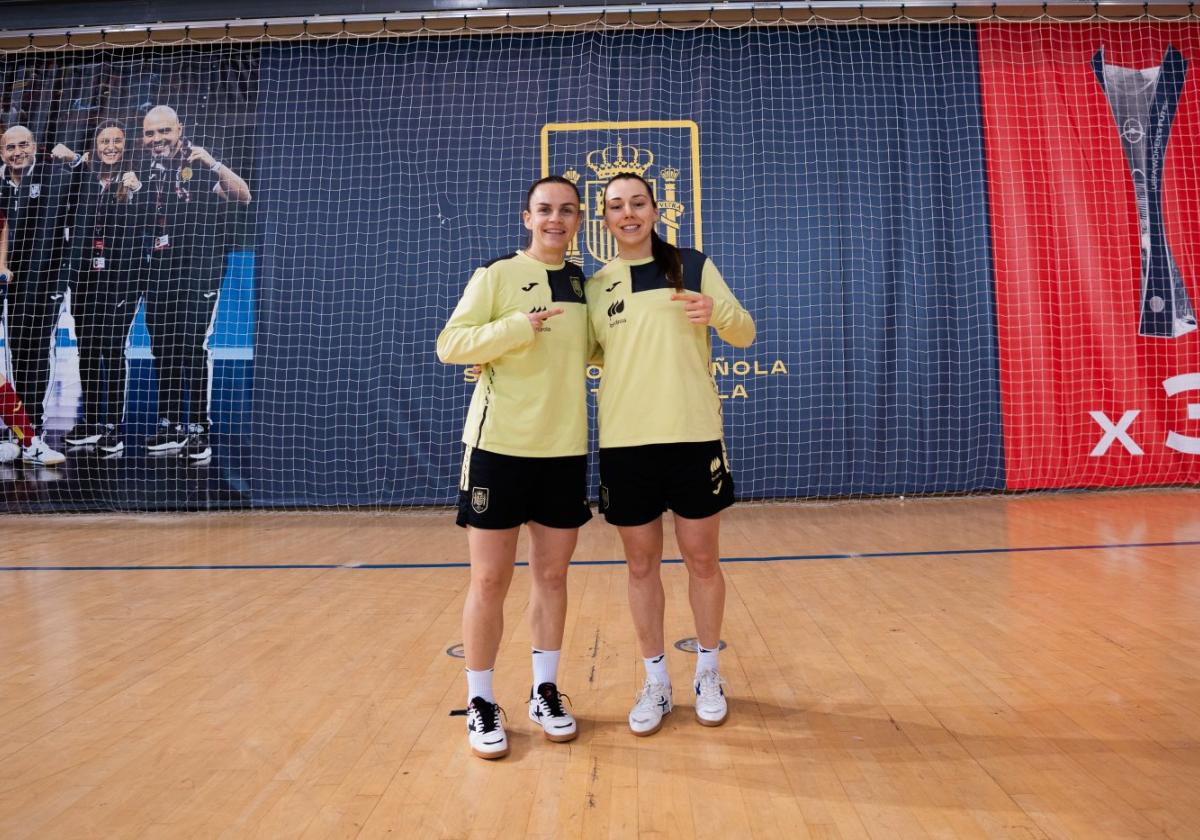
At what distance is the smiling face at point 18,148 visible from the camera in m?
5.41

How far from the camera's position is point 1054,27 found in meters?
5.39

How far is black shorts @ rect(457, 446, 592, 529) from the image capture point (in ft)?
5.70

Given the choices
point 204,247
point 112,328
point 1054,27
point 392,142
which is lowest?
point 112,328

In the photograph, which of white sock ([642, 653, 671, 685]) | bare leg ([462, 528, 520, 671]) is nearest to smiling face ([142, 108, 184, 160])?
bare leg ([462, 528, 520, 671])

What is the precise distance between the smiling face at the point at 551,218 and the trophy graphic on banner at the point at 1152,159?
4.97 m

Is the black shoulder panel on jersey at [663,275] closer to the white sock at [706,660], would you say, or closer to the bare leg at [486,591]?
the bare leg at [486,591]

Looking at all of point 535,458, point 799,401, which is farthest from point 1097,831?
point 799,401

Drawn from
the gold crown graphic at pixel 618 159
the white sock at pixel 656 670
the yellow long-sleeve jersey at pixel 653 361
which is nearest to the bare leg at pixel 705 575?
the white sock at pixel 656 670

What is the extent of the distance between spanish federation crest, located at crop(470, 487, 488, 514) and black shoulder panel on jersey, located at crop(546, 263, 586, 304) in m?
0.44

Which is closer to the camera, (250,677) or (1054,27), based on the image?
(250,677)

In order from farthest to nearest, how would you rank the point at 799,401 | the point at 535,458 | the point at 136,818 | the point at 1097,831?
the point at 799,401, the point at 535,458, the point at 136,818, the point at 1097,831

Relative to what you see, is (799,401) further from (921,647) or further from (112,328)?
(112,328)

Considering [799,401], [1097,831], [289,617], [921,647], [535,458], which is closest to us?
[1097,831]

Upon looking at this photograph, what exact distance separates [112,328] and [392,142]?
2.16 m
